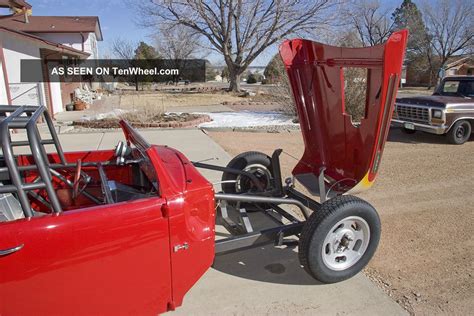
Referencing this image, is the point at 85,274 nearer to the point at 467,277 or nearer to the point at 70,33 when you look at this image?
the point at 467,277

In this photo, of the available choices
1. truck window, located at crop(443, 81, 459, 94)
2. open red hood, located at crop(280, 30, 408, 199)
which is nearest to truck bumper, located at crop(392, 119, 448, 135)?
truck window, located at crop(443, 81, 459, 94)

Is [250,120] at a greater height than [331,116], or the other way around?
[331,116]

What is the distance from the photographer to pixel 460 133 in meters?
8.86

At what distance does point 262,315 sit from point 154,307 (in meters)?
0.85

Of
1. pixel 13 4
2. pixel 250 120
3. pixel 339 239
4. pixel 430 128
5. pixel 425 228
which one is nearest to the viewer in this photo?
pixel 339 239

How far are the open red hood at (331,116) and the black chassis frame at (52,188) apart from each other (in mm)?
380

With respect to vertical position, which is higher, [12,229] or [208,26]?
[208,26]

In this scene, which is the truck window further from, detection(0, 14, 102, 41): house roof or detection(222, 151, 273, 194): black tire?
detection(0, 14, 102, 41): house roof

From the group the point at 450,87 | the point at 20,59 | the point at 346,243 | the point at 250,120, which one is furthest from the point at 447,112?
the point at 20,59

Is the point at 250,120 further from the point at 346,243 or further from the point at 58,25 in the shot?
the point at 58,25

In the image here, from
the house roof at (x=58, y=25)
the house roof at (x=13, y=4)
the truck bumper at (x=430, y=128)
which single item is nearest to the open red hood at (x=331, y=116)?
the truck bumper at (x=430, y=128)

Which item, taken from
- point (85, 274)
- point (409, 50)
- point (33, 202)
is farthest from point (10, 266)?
point (409, 50)

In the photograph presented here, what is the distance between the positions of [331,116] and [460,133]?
6724mm

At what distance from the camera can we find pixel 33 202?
118 inches
